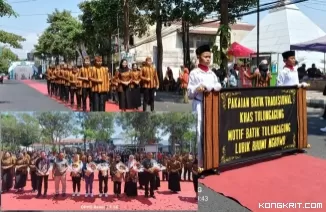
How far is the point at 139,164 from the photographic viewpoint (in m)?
4.07

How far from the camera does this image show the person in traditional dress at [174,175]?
166 inches

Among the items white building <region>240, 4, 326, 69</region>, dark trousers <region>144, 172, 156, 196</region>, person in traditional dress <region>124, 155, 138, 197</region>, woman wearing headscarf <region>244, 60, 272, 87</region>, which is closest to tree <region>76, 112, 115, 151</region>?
person in traditional dress <region>124, 155, 138, 197</region>

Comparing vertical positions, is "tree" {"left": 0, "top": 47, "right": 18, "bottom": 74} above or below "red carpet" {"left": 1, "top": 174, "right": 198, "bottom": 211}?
above

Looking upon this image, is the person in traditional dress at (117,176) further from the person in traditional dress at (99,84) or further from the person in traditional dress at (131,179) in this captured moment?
the person in traditional dress at (99,84)

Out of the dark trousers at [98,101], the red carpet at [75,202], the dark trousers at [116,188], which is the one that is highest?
the dark trousers at [98,101]

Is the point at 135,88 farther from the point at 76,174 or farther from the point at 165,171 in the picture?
the point at 76,174

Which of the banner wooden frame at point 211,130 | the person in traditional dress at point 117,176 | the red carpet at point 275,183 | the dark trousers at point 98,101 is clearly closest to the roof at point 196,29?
the dark trousers at point 98,101

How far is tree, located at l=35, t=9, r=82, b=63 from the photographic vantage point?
1906 inches

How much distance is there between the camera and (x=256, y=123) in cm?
648

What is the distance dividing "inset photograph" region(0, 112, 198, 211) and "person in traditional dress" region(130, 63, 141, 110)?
907 centimetres

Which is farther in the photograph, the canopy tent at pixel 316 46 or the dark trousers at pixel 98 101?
the canopy tent at pixel 316 46

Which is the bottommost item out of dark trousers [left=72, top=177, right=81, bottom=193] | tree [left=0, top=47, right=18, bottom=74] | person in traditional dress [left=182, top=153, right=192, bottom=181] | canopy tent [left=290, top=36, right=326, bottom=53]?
A: dark trousers [left=72, top=177, right=81, bottom=193]

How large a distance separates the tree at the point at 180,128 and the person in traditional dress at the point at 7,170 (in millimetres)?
1317

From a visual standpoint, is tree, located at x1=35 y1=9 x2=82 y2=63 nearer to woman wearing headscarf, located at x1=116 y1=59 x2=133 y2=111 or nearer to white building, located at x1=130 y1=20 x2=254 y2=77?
white building, located at x1=130 y1=20 x2=254 y2=77
